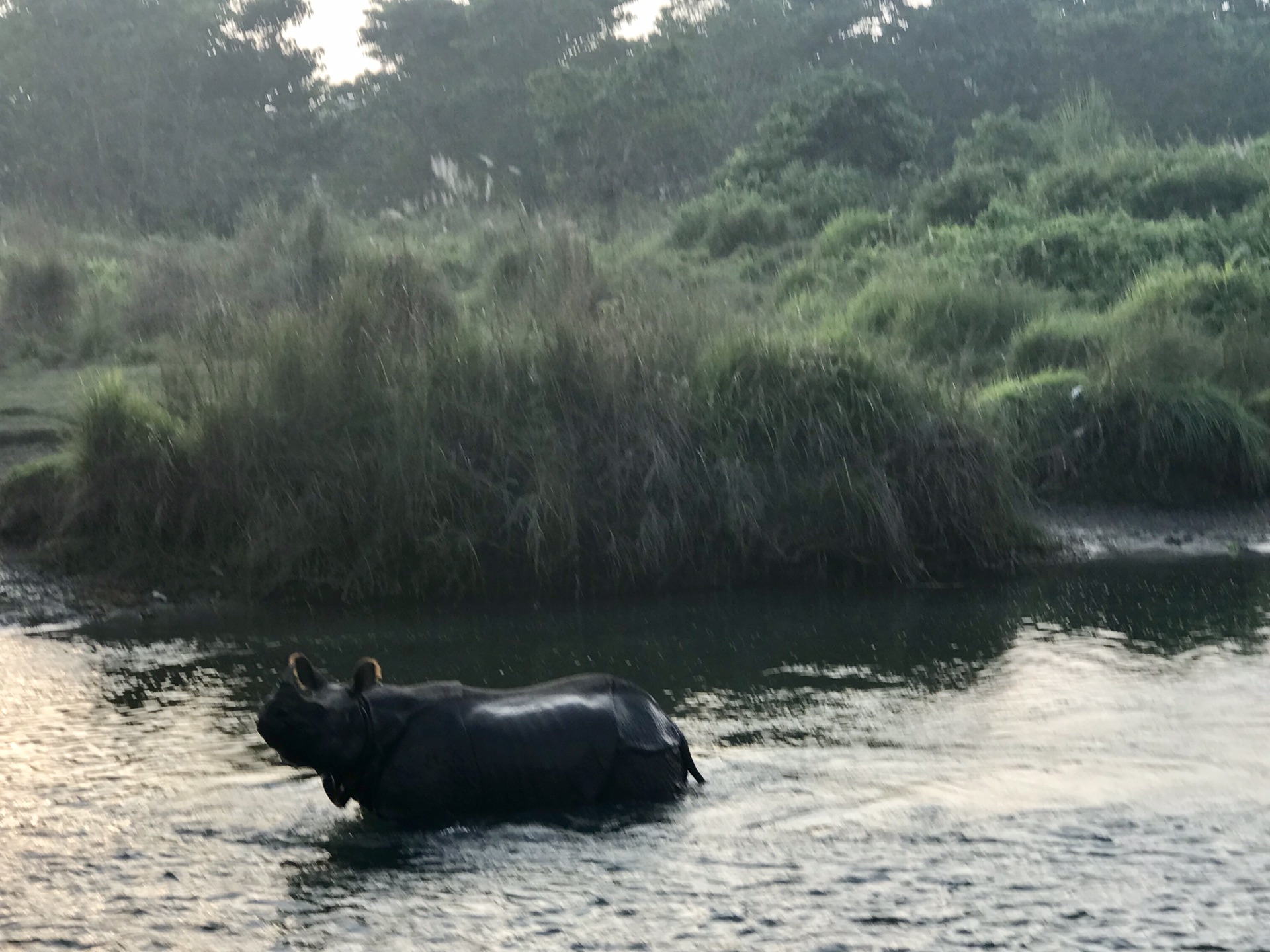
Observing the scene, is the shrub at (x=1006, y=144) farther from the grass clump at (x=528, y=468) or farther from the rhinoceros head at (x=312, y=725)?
the rhinoceros head at (x=312, y=725)

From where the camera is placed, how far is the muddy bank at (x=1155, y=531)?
11266 mm

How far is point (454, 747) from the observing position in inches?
218

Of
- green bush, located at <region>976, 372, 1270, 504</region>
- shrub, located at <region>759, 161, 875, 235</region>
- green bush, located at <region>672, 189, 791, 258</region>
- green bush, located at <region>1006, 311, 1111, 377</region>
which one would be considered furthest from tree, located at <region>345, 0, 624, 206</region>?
green bush, located at <region>976, 372, 1270, 504</region>

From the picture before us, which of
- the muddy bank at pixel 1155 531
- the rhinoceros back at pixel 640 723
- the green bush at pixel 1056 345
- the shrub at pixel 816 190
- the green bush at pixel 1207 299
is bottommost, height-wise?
the rhinoceros back at pixel 640 723

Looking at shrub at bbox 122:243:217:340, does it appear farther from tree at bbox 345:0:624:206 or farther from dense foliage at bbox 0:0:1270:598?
tree at bbox 345:0:624:206

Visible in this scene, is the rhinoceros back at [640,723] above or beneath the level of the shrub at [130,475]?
beneath

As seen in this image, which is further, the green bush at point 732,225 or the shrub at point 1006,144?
the shrub at point 1006,144

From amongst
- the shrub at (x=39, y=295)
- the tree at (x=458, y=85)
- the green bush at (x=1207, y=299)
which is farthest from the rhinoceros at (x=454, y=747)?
the tree at (x=458, y=85)

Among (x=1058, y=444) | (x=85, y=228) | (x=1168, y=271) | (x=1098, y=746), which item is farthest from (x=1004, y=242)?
(x=85, y=228)

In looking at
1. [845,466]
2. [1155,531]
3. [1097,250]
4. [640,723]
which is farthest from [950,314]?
[640,723]

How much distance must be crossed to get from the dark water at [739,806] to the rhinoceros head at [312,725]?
0.30m

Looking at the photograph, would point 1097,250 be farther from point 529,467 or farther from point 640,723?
point 640,723

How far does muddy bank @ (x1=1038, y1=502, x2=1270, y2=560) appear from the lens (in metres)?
11.3

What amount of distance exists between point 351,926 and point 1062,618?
17.6 ft
